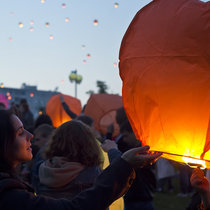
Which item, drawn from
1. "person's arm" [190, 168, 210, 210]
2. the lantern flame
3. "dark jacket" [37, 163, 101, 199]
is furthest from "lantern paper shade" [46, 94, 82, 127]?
the lantern flame

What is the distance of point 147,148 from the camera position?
6.47 ft

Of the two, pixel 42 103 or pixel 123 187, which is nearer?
pixel 123 187

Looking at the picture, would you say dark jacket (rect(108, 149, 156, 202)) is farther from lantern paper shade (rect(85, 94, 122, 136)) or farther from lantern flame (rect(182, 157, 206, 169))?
lantern paper shade (rect(85, 94, 122, 136))

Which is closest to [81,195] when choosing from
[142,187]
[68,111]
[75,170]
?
[75,170]

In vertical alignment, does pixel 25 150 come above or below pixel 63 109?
above

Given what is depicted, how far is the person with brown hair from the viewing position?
Result: 2.85 meters

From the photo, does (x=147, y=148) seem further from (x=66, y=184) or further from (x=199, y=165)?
(x=66, y=184)

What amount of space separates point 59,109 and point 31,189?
8.81m

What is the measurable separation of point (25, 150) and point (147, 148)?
0.62m

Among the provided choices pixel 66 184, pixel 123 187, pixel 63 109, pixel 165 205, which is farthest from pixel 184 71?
pixel 63 109

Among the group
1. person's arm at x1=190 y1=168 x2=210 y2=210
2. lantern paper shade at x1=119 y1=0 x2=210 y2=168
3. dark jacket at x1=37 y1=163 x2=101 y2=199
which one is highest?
lantern paper shade at x1=119 y1=0 x2=210 y2=168

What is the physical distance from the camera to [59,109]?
10578 millimetres

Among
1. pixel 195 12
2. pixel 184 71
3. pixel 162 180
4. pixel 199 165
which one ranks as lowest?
pixel 162 180

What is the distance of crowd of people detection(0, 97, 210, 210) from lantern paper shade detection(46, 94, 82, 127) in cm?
454
